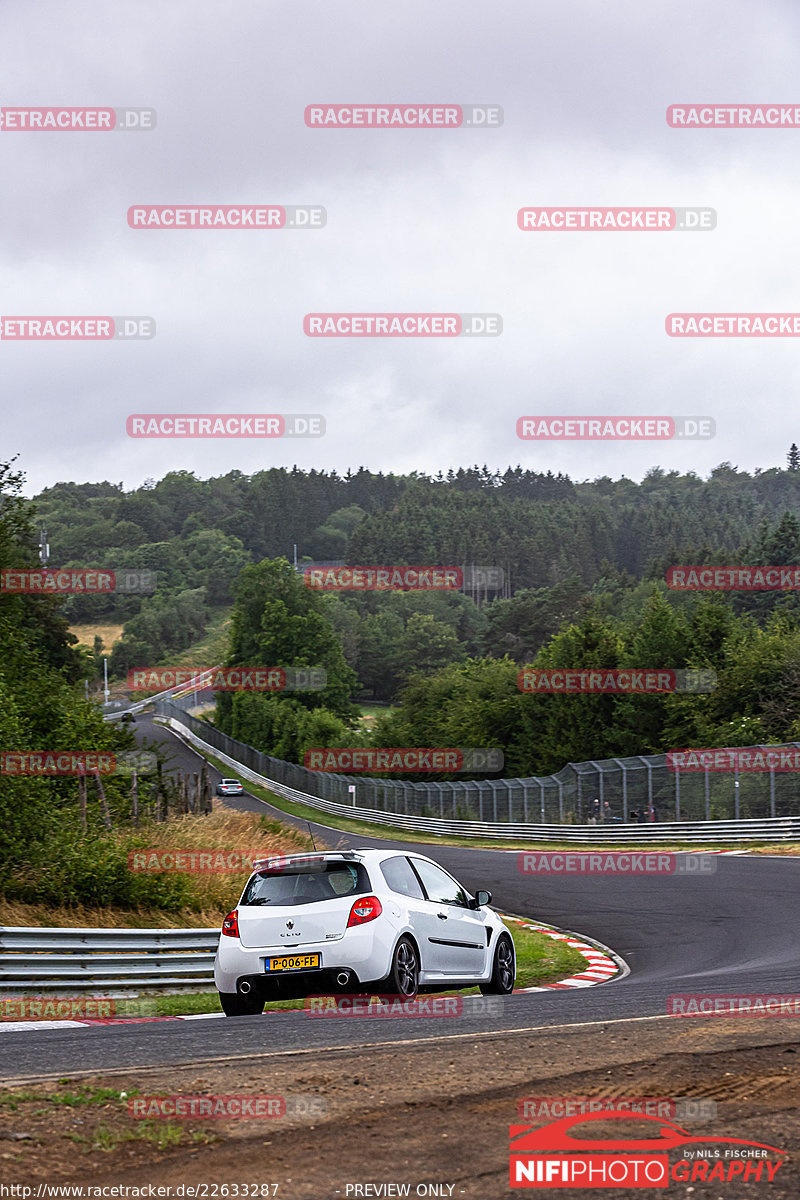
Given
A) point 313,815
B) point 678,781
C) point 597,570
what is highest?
point 597,570

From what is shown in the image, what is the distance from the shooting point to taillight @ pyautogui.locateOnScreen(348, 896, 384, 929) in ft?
34.1

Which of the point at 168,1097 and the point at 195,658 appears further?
the point at 195,658

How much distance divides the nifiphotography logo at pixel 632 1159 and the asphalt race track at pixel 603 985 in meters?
2.82

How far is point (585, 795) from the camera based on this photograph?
40062 mm

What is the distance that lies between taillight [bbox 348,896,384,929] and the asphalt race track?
0.91m

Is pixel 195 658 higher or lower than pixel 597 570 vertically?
lower

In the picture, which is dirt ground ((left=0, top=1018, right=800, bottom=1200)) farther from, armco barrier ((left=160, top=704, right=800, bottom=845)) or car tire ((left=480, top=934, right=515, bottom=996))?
armco barrier ((left=160, top=704, right=800, bottom=845))

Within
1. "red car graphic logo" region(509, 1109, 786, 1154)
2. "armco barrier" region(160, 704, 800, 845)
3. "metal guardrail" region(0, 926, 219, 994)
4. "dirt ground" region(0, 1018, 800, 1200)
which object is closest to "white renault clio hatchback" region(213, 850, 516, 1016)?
"metal guardrail" region(0, 926, 219, 994)

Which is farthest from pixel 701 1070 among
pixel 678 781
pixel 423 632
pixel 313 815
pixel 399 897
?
pixel 423 632

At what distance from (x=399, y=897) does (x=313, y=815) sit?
54.0 meters

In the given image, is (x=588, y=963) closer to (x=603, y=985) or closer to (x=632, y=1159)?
(x=603, y=985)

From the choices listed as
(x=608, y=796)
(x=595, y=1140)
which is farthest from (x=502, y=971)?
(x=608, y=796)

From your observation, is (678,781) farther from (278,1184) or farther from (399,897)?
(278,1184)

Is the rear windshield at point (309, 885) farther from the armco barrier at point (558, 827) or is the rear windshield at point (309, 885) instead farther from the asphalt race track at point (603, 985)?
the armco barrier at point (558, 827)
